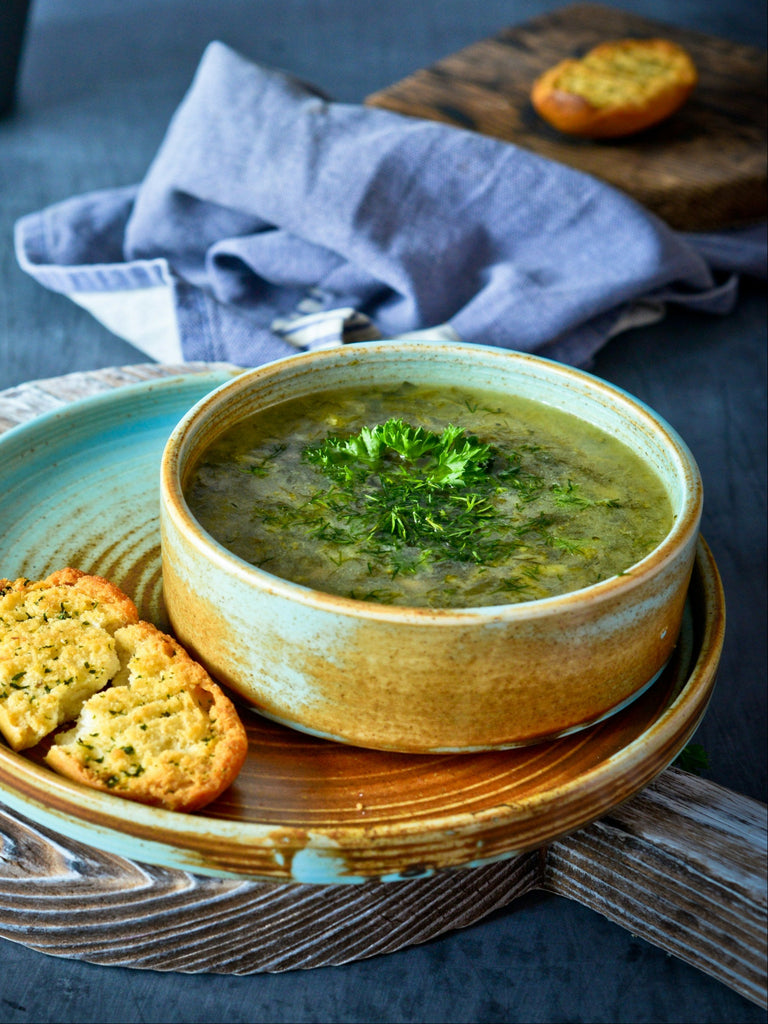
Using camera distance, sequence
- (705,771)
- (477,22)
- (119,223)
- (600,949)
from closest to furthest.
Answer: (600,949), (705,771), (119,223), (477,22)

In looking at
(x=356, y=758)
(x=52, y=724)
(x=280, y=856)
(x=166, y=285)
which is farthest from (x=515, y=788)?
(x=166, y=285)

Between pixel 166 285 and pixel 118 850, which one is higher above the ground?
pixel 118 850

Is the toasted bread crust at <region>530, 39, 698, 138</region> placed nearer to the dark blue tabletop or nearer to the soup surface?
the dark blue tabletop

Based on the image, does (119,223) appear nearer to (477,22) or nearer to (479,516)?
(479,516)

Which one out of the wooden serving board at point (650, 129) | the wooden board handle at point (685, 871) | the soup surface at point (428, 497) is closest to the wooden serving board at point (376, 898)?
the wooden board handle at point (685, 871)

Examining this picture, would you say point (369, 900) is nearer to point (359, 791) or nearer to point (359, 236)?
point (359, 791)

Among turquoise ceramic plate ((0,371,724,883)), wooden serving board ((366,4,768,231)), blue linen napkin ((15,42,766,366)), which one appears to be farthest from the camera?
wooden serving board ((366,4,768,231))

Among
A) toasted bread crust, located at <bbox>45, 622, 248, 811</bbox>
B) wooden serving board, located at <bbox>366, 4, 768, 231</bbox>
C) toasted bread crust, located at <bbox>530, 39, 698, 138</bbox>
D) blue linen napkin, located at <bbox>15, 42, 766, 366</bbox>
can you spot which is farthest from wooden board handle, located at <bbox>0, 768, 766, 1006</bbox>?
toasted bread crust, located at <bbox>530, 39, 698, 138</bbox>
